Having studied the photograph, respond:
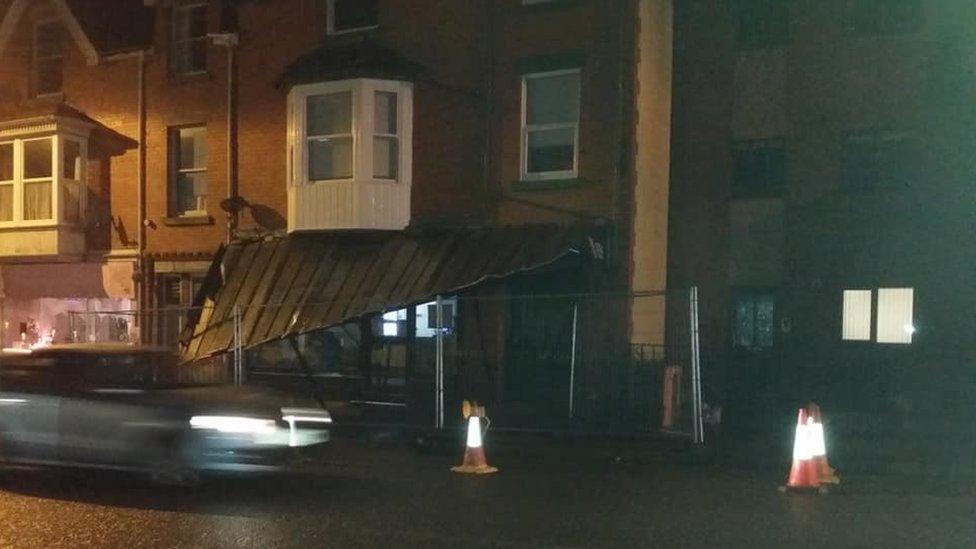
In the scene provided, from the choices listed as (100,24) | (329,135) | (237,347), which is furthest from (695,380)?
(100,24)

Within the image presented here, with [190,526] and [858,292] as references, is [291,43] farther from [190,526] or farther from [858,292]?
[190,526]

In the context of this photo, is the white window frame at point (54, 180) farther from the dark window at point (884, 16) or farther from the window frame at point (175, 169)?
the dark window at point (884, 16)

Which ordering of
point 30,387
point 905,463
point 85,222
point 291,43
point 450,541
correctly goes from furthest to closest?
point 85,222 → point 291,43 → point 905,463 → point 30,387 → point 450,541

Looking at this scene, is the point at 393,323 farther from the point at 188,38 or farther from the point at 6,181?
the point at 6,181

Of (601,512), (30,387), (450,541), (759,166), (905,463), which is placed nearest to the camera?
(450,541)

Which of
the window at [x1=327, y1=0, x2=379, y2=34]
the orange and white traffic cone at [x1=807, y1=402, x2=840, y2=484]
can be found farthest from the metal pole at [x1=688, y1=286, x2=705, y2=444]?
the window at [x1=327, y1=0, x2=379, y2=34]

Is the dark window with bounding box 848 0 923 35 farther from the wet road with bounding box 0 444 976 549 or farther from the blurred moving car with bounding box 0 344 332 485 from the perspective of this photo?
the blurred moving car with bounding box 0 344 332 485

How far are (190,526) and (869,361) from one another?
12.0 metres

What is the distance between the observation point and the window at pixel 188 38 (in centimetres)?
2094

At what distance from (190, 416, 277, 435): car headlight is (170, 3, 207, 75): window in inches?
482

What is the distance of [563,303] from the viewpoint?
1744 centimetres

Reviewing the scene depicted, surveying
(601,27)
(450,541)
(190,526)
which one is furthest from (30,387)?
(601,27)

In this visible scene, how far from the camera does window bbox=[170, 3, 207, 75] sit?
68.7ft

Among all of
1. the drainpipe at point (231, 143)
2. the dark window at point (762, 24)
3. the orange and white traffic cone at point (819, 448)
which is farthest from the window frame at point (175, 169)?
the orange and white traffic cone at point (819, 448)
